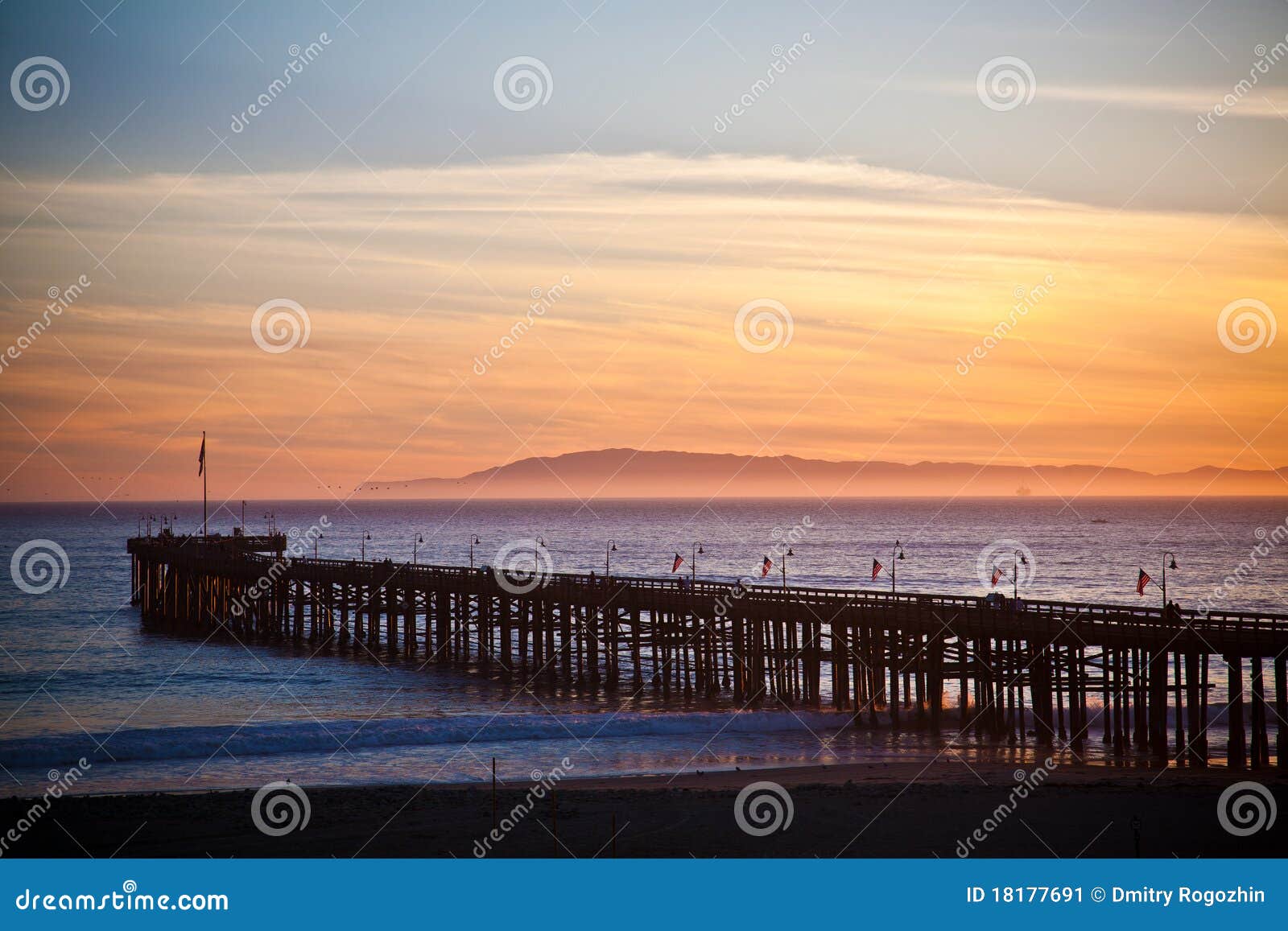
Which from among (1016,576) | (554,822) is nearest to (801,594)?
(1016,576)

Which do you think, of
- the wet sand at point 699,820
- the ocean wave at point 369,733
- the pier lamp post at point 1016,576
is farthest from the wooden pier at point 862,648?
the wet sand at point 699,820

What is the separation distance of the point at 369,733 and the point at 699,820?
18210 millimetres

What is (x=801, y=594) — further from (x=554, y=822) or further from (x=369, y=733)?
(x=554, y=822)

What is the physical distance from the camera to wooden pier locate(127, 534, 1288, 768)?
3672cm

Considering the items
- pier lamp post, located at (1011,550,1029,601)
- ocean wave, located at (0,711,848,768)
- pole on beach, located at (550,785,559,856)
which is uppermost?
pier lamp post, located at (1011,550,1029,601)

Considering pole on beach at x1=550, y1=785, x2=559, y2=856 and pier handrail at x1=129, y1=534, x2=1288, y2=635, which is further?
pier handrail at x1=129, y1=534, x2=1288, y2=635

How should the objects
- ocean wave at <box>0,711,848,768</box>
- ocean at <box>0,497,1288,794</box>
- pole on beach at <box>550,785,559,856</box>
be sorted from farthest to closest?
1. ocean wave at <box>0,711,848,768</box>
2. ocean at <box>0,497,1288,794</box>
3. pole on beach at <box>550,785,559,856</box>

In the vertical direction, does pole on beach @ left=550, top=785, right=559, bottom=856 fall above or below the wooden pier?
below

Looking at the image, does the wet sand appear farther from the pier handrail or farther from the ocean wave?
the ocean wave


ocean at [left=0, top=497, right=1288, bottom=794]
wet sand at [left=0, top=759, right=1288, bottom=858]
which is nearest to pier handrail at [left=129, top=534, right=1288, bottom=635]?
ocean at [left=0, top=497, right=1288, bottom=794]

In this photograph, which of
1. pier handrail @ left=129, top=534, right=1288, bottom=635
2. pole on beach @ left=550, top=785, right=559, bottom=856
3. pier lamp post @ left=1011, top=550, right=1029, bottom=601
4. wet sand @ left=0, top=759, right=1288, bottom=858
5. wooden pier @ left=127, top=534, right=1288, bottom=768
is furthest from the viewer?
pier lamp post @ left=1011, top=550, right=1029, bottom=601

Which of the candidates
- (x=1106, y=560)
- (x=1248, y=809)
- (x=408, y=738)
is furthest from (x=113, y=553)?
(x=1248, y=809)

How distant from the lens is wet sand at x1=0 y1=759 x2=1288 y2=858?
2589 centimetres

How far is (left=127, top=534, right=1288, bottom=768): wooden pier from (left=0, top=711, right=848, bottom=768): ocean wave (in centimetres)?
317
